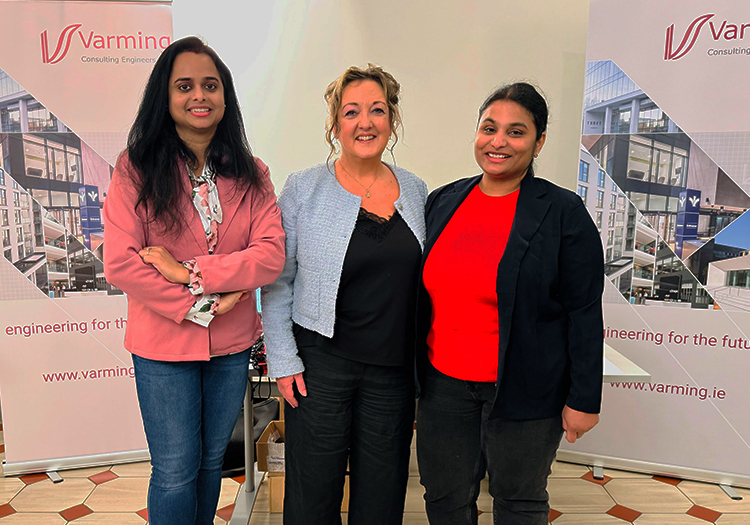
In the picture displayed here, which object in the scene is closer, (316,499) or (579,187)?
(316,499)

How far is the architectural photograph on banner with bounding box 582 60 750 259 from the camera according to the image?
8.13 feet

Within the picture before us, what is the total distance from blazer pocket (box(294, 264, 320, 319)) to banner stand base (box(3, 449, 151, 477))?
177 cm

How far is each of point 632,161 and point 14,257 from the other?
10.2 ft

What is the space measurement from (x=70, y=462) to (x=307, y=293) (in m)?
1.99

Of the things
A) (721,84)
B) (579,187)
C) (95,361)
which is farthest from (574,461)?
(95,361)

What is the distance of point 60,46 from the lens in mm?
2369

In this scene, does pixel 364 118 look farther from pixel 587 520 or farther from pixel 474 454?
pixel 587 520

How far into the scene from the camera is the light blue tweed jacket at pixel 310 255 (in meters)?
1.53

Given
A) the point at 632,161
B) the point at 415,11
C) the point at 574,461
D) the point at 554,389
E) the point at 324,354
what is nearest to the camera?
the point at 554,389

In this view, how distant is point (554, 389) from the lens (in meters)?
1.46

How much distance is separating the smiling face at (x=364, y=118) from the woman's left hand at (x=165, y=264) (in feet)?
2.02

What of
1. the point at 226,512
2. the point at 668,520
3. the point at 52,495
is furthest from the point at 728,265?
the point at 52,495

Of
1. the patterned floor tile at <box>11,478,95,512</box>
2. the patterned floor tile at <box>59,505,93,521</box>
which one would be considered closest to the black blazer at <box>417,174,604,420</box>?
the patterned floor tile at <box>59,505,93,521</box>

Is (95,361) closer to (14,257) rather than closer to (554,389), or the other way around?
(14,257)
